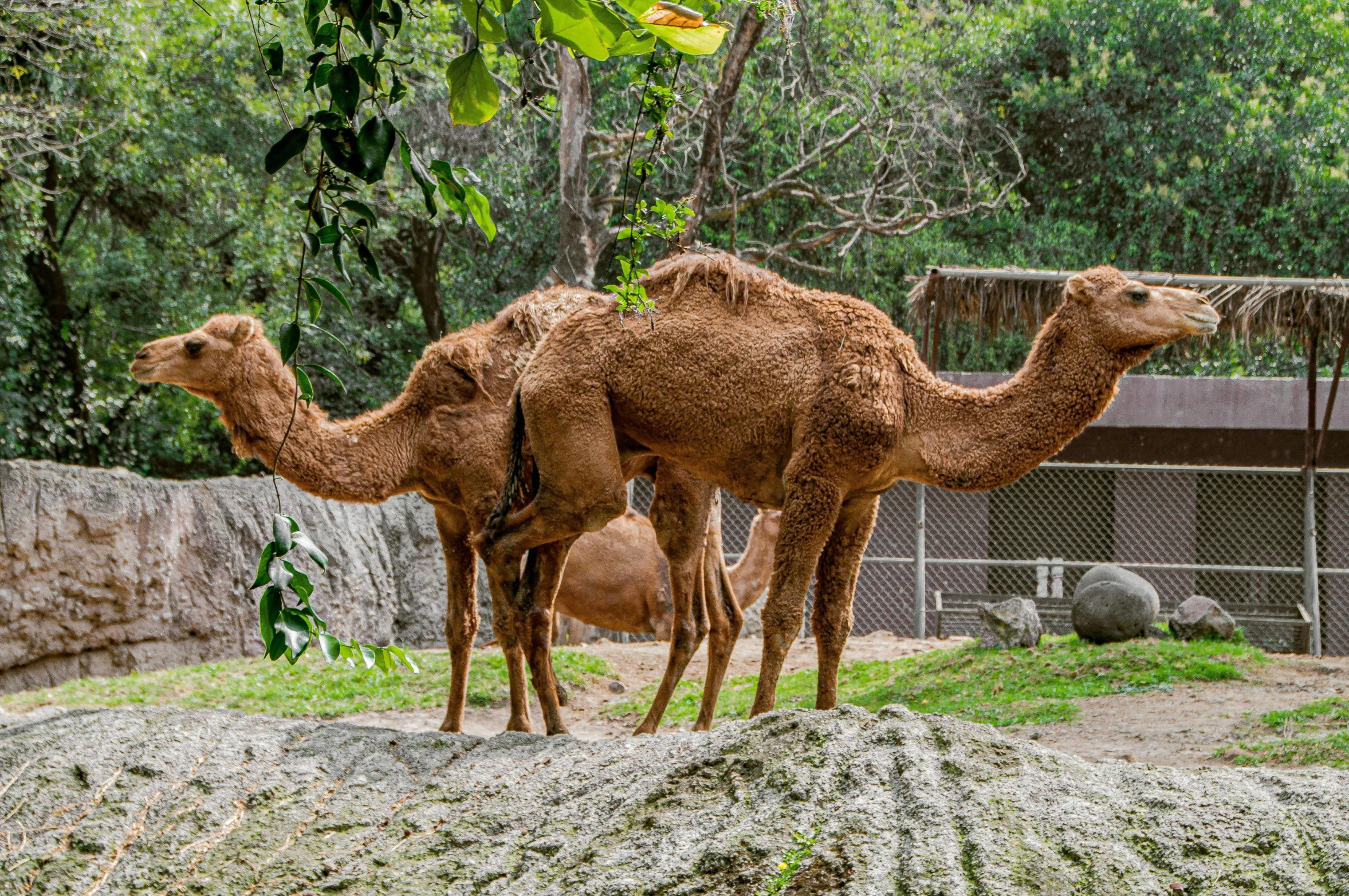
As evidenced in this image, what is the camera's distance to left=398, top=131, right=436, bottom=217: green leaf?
5.20ft

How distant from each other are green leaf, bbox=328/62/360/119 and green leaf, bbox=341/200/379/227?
0.41 feet

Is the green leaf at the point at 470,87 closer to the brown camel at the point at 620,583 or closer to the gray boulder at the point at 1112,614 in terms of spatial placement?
the gray boulder at the point at 1112,614

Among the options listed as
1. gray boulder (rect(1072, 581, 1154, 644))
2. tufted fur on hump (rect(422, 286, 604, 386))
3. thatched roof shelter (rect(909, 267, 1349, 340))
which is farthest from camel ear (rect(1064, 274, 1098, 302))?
thatched roof shelter (rect(909, 267, 1349, 340))

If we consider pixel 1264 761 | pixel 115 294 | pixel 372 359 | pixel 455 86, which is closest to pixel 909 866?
pixel 455 86

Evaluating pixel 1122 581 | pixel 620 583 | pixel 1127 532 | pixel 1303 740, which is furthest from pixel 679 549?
pixel 1127 532

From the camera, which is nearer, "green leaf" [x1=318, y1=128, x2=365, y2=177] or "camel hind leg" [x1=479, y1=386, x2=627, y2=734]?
A: "green leaf" [x1=318, y1=128, x2=365, y2=177]

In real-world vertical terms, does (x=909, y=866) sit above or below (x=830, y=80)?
below

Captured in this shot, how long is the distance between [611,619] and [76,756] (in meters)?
6.27

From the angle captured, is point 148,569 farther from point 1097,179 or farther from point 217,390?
point 1097,179

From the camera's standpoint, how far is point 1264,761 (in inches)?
227

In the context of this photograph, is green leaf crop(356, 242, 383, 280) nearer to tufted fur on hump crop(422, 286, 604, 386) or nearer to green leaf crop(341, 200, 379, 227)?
green leaf crop(341, 200, 379, 227)

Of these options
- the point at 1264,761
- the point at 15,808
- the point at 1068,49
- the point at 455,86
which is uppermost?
the point at 1068,49

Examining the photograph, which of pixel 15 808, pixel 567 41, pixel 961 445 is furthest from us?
pixel 961 445

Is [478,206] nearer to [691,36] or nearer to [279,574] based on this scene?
[691,36]
